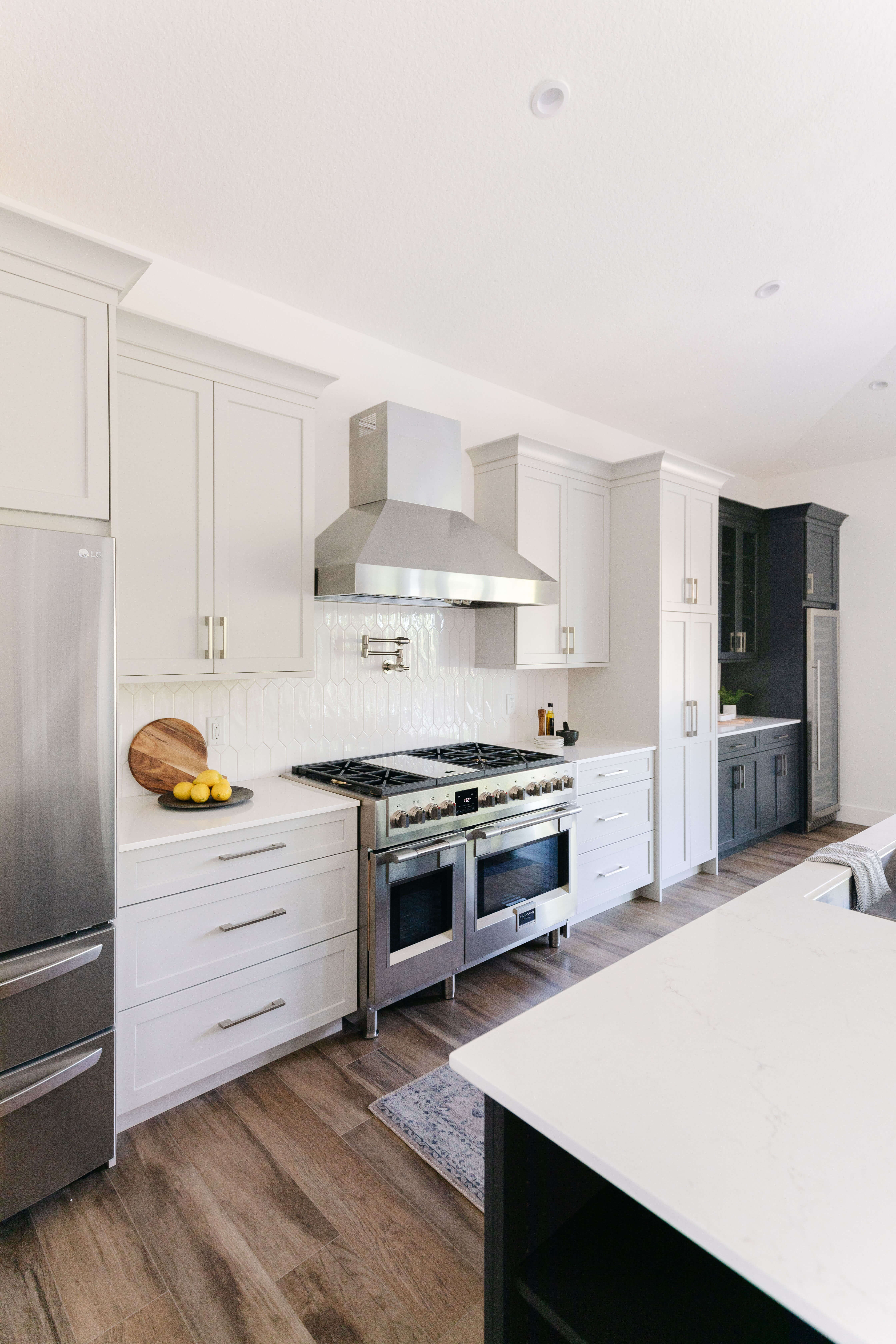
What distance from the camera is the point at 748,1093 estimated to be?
906mm

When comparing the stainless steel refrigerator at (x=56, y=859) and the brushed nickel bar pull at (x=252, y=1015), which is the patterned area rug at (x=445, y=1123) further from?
the stainless steel refrigerator at (x=56, y=859)

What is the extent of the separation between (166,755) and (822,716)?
500 cm

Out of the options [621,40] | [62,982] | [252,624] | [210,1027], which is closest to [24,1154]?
[62,982]

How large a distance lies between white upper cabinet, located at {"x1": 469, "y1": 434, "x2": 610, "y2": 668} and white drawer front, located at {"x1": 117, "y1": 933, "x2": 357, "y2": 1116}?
1796mm

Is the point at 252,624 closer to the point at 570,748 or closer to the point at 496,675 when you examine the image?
the point at 496,675

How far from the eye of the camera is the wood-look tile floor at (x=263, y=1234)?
A: 1540mm

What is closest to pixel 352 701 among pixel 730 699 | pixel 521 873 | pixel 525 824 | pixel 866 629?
pixel 525 824

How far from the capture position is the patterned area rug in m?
1.97

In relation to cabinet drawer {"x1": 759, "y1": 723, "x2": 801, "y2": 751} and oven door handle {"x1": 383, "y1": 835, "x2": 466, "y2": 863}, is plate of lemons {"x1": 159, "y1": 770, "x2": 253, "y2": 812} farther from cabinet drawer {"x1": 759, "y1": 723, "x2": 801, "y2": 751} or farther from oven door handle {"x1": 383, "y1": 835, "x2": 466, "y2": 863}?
cabinet drawer {"x1": 759, "y1": 723, "x2": 801, "y2": 751}

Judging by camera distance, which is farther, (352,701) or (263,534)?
(352,701)

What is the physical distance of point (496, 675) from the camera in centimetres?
404

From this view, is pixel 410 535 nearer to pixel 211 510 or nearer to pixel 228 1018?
pixel 211 510

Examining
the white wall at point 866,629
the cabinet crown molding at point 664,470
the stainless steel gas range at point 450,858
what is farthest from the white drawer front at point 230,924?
the white wall at point 866,629

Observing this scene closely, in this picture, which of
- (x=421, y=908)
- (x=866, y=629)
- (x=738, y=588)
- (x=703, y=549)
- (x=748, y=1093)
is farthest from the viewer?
(x=866, y=629)
